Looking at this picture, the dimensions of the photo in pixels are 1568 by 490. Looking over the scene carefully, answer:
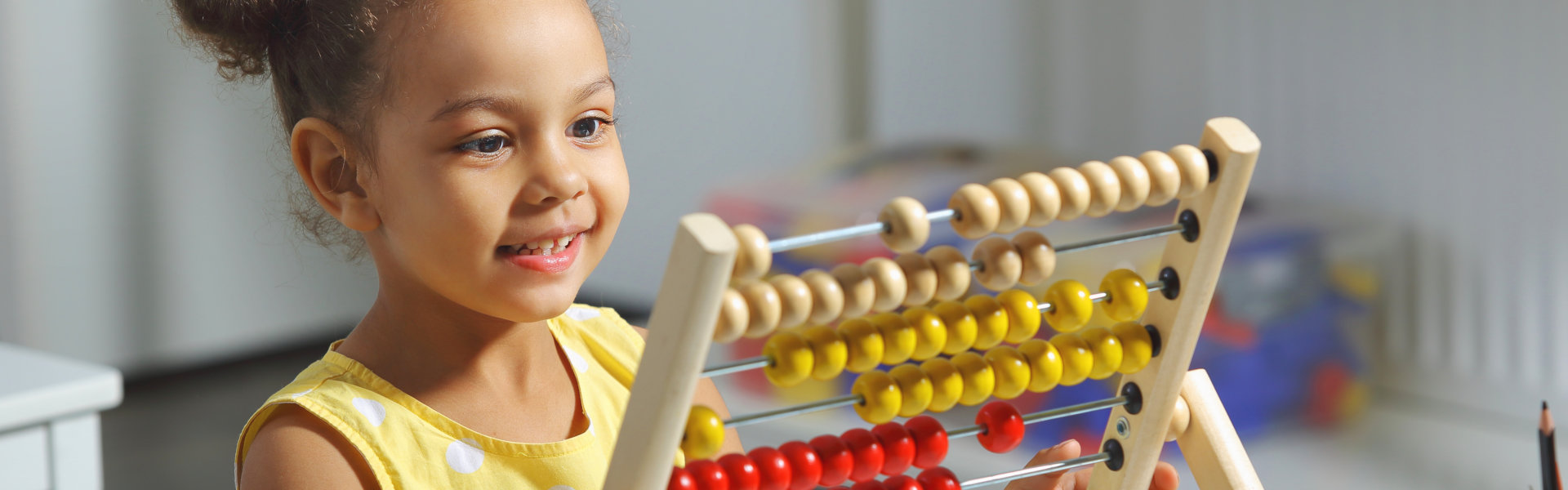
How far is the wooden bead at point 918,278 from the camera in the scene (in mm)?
638

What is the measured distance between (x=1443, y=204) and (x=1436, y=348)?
0.20 metres

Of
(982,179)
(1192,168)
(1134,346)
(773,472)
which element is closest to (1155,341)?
(1134,346)

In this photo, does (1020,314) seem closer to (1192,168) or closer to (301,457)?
(1192,168)

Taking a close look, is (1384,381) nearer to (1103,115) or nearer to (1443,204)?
(1443,204)

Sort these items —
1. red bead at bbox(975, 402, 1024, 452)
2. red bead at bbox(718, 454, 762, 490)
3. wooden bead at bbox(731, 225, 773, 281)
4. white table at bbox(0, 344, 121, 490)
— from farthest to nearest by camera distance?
white table at bbox(0, 344, 121, 490), red bead at bbox(975, 402, 1024, 452), red bead at bbox(718, 454, 762, 490), wooden bead at bbox(731, 225, 773, 281)

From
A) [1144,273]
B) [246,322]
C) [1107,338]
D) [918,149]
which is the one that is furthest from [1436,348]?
[246,322]

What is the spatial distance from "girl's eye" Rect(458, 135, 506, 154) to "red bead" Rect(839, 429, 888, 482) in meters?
0.24

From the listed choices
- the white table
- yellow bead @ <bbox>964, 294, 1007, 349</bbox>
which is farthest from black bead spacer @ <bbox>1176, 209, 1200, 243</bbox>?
the white table

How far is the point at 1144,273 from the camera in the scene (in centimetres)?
181

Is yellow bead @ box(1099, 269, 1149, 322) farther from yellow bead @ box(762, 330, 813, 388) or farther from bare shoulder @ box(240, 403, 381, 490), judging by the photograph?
bare shoulder @ box(240, 403, 381, 490)

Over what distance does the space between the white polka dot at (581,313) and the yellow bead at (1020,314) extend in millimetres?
358

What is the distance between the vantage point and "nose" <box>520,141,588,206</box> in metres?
0.70

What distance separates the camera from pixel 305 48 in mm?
746

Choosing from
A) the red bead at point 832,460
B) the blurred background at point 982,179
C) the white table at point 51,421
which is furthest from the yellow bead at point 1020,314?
the white table at point 51,421
